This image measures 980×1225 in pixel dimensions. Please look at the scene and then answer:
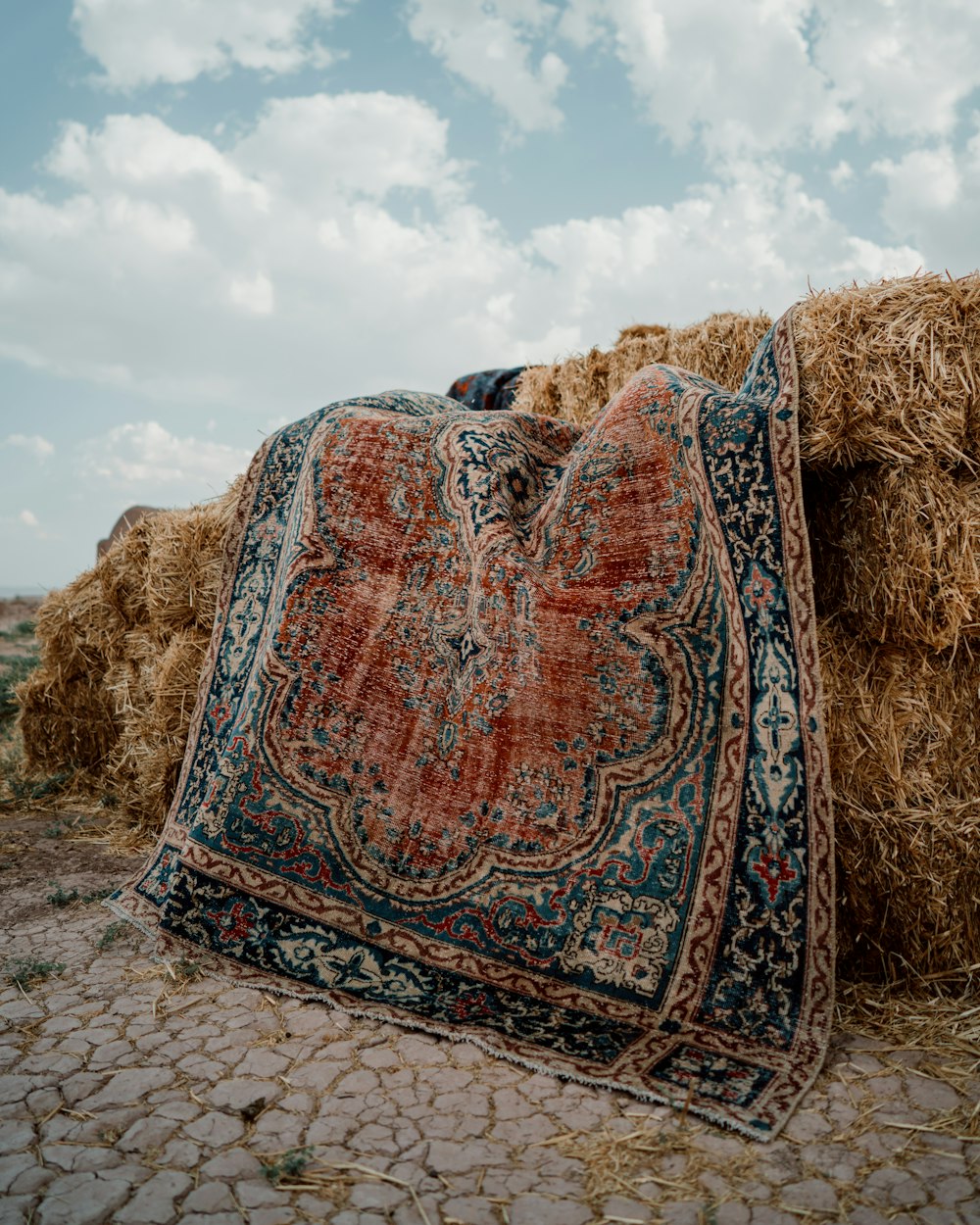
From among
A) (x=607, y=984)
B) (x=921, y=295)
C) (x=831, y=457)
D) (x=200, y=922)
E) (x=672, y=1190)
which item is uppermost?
(x=921, y=295)

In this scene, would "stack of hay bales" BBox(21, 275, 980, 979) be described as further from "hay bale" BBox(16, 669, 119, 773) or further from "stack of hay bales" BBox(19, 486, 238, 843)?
"hay bale" BBox(16, 669, 119, 773)

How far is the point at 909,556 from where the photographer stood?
2.36 m

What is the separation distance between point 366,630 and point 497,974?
1.07m

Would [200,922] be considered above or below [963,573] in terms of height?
below

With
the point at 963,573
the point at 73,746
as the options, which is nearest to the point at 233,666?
the point at 73,746

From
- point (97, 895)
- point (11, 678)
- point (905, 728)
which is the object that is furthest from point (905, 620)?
point (11, 678)

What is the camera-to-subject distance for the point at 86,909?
294 cm

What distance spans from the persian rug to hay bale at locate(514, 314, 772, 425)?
5.38ft

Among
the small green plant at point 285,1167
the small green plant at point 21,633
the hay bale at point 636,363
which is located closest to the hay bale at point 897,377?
the hay bale at point 636,363

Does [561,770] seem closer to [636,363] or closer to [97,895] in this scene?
[97,895]

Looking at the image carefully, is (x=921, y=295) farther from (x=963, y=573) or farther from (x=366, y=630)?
(x=366, y=630)

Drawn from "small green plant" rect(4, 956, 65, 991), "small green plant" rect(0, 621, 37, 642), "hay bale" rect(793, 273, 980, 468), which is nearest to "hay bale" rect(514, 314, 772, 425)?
"hay bale" rect(793, 273, 980, 468)

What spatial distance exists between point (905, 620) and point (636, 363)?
2817 millimetres

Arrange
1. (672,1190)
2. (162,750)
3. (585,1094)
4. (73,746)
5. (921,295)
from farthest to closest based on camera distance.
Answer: (73,746) < (162,750) < (921,295) < (585,1094) < (672,1190)
